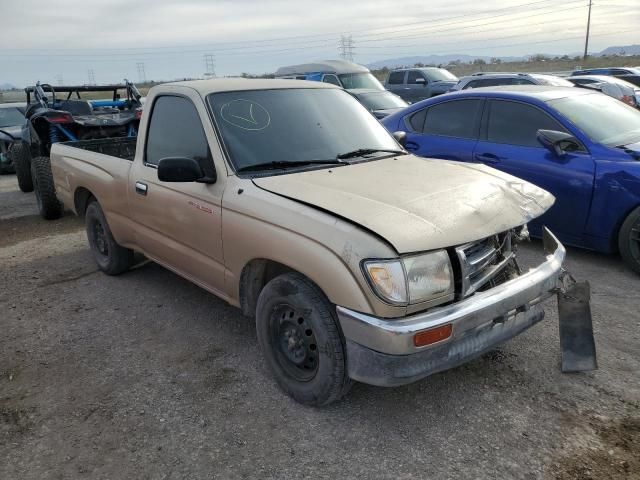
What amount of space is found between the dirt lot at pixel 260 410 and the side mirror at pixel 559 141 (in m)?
1.42

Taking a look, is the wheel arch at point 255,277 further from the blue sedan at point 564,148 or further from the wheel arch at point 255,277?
the blue sedan at point 564,148

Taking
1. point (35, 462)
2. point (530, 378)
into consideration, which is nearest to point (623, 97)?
point (530, 378)

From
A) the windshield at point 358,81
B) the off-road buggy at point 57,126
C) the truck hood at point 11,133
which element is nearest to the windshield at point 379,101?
the windshield at point 358,81

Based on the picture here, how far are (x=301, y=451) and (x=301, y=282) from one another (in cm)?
85

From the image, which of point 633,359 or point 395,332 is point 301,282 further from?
point 633,359

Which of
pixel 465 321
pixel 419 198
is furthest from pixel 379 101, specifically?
pixel 465 321

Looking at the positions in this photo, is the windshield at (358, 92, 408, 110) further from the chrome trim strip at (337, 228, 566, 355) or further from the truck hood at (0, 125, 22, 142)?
the chrome trim strip at (337, 228, 566, 355)

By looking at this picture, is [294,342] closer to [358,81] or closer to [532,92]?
[532,92]

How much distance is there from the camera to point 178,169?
328cm

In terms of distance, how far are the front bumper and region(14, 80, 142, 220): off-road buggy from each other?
20.6 feet

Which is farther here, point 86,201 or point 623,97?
point 623,97

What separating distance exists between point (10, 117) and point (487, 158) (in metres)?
11.9

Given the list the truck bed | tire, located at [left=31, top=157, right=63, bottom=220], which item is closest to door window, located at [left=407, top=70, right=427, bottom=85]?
tire, located at [left=31, top=157, right=63, bottom=220]

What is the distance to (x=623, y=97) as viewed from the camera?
44.4 ft
